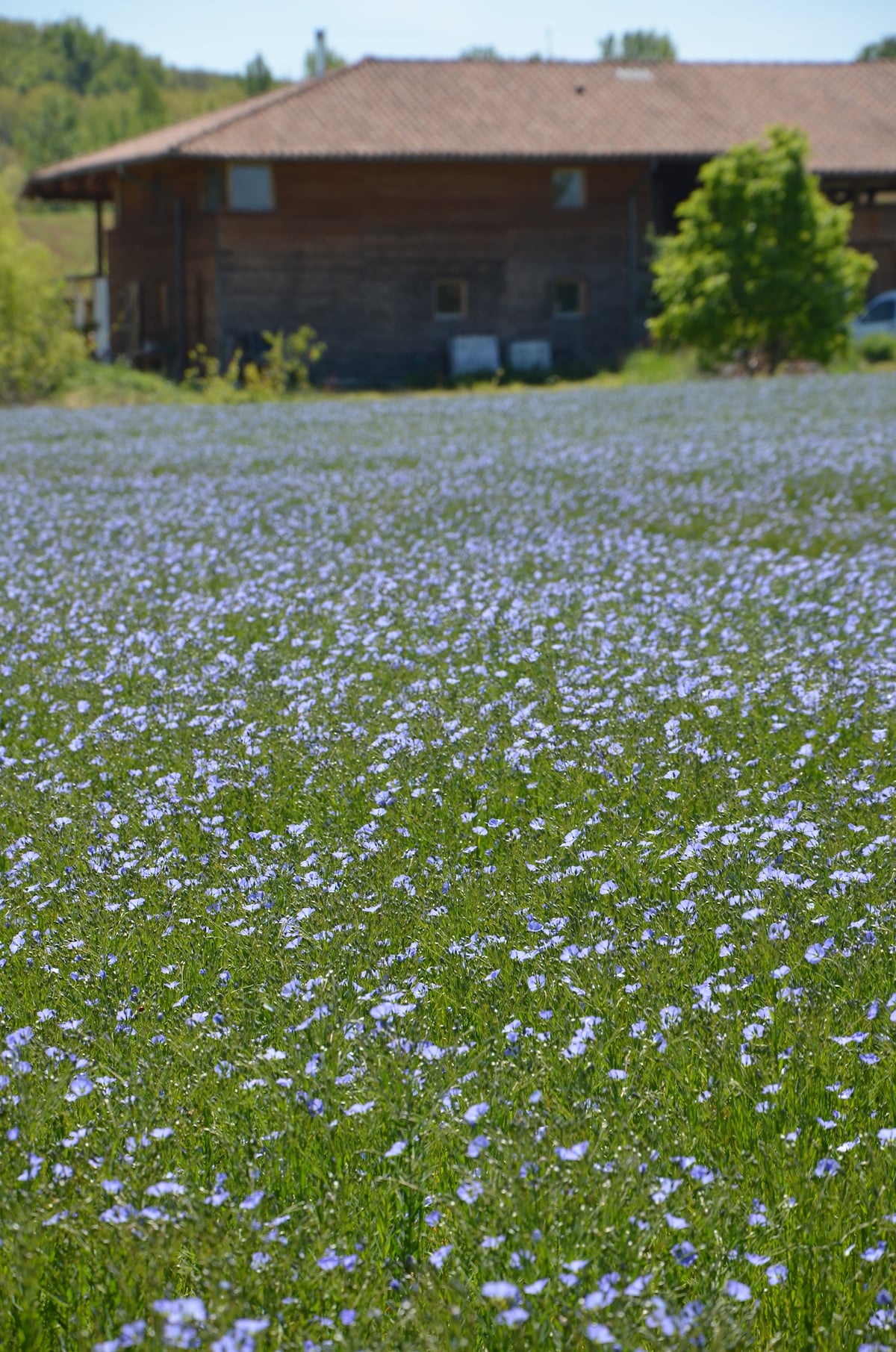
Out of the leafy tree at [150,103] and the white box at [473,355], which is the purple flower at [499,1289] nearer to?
the white box at [473,355]

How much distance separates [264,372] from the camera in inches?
1471

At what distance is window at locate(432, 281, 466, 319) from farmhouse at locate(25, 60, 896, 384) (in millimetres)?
52

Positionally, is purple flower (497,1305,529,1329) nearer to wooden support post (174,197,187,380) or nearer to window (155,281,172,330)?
wooden support post (174,197,187,380)

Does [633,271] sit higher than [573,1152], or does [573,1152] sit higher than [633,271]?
[633,271]

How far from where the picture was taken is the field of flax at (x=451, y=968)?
2.69 meters

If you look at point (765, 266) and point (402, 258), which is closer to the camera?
point (765, 266)

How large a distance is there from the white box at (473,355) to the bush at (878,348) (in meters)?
10.9

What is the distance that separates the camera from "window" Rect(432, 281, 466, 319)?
44.4 metres

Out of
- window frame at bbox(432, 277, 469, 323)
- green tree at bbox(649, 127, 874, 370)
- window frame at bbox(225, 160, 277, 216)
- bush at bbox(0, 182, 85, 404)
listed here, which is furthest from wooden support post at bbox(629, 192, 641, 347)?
bush at bbox(0, 182, 85, 404)

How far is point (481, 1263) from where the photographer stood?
266 cm

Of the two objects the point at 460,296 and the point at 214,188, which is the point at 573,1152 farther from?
the point at 460,296

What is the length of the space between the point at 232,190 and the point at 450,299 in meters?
7.32

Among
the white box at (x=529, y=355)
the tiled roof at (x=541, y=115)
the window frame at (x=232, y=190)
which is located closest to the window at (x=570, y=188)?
the tiled roof at (x=541, y=115)

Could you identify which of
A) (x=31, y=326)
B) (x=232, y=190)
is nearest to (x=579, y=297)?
(x=232, y=190)
